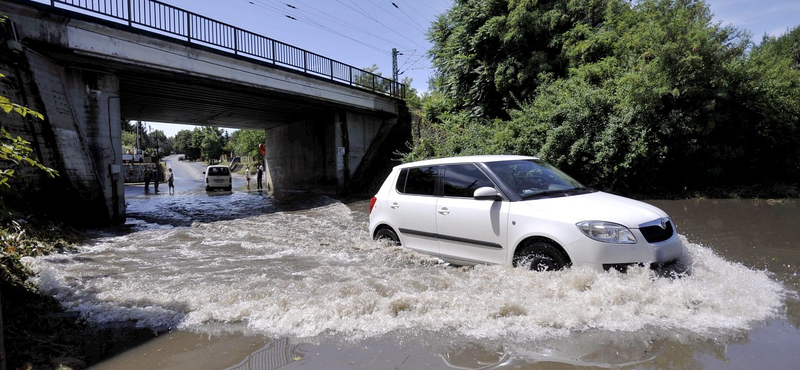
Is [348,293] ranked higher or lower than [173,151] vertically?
lower

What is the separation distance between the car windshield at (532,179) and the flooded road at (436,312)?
3.43 feet

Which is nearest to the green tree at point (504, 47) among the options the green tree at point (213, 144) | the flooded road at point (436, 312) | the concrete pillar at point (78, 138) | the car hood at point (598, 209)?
the car hood at point (598, 209)

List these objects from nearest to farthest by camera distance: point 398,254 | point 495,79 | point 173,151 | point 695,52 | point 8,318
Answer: point 8,318, point 398,254, point 695,52, point 495,79, point 173,151

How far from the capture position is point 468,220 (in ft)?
16.4

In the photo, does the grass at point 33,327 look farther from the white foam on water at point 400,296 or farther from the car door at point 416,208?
the car door at point 416,208

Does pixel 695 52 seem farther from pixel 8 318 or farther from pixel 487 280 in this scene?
pixel 8 318

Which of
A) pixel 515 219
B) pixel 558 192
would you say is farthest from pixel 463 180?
pixel 558 192

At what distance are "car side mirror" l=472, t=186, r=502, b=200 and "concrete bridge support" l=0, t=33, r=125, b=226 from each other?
9180mm

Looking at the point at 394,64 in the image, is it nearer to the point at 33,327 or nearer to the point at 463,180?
the point at 463,180

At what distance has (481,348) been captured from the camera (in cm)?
318

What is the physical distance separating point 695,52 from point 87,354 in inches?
548

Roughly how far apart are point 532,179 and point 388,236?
2406mm

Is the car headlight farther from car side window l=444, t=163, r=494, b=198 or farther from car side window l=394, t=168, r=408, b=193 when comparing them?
car side window l=394, t=168, r=408, b=193

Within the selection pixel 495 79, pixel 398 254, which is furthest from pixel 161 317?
pixel 495 79
